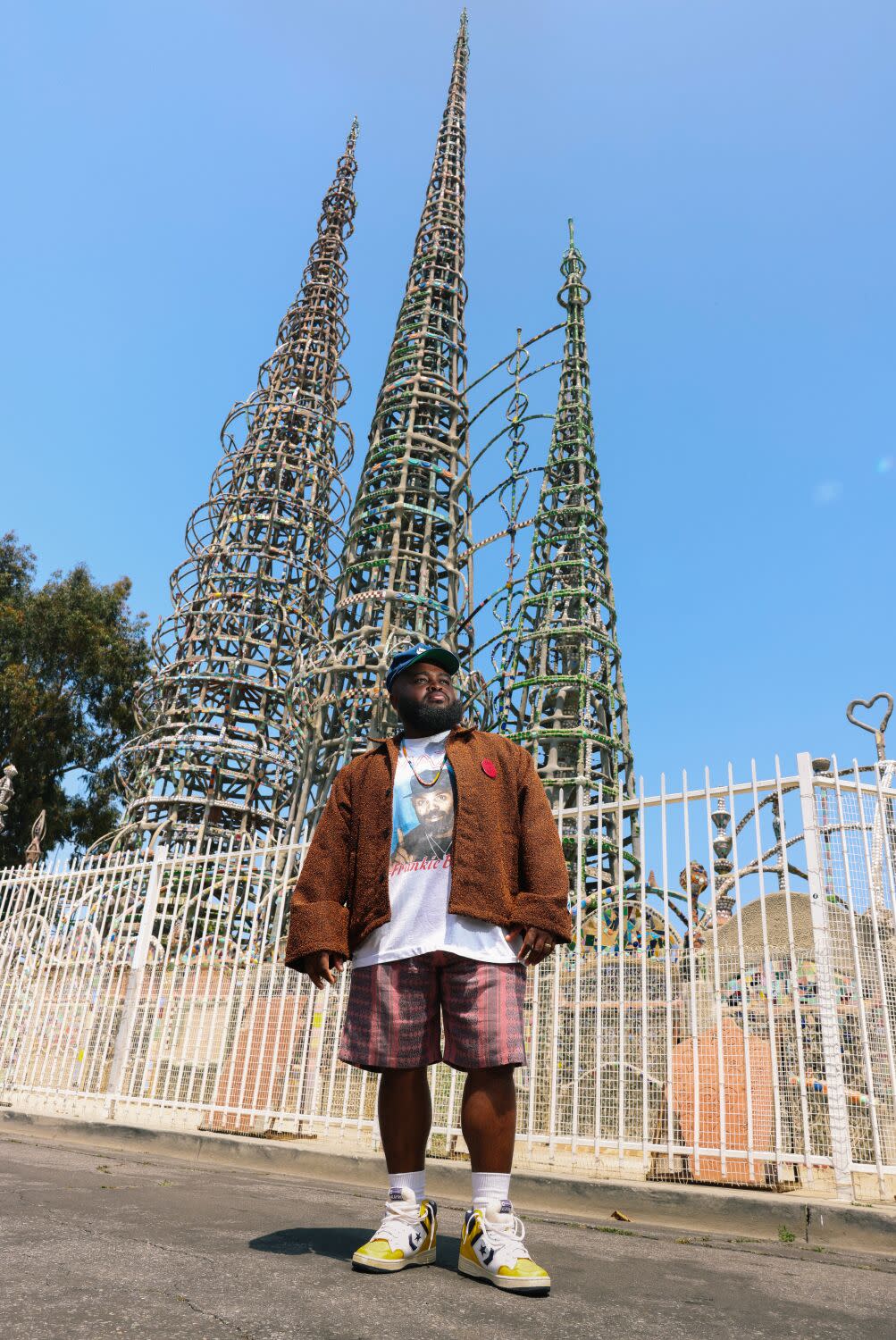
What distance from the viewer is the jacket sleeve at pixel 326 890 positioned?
3.11 m

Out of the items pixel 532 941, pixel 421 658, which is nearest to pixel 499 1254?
pixel 532 941

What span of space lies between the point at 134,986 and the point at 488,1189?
652 cm

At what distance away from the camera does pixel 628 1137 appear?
5.39 metres

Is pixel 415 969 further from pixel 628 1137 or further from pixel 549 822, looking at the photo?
pixel 628 1137

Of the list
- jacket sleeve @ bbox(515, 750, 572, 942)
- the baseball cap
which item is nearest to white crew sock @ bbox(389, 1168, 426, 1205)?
jacket sleeve @ bbox(515, 750, 572, 942)

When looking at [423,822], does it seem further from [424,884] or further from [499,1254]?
[499,1254]

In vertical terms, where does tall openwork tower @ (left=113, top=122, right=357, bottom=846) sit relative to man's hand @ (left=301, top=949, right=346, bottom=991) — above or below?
above

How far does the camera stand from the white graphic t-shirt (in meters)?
3.00

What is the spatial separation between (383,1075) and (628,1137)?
116 inches

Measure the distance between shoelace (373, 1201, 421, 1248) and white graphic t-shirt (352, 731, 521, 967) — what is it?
686 mm

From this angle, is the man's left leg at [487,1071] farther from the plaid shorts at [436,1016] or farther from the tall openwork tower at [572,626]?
the tall openwork tower at [572,626]

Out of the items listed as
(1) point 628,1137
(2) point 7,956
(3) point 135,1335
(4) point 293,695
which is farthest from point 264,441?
(3) point 135,1335

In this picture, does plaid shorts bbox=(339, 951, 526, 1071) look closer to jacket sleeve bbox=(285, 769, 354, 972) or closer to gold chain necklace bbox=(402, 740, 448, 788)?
jacket sleeve bbox=(285, 769, 354, 972)

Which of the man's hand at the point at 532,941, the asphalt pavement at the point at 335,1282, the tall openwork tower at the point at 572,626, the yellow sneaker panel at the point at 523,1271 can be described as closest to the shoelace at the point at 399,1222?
the asphalt pavement at the point at 335,1282
